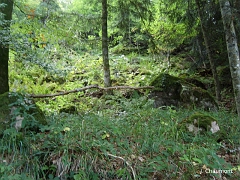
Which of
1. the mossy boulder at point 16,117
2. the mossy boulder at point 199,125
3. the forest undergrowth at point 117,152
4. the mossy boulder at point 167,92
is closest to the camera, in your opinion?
the forest undergrowth at point 117,152

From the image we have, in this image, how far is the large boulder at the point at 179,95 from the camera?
19.3ft

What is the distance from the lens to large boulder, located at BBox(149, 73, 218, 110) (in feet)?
19.3

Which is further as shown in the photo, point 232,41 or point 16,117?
point 232,41

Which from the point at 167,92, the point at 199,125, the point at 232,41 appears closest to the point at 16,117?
the point at 199,125

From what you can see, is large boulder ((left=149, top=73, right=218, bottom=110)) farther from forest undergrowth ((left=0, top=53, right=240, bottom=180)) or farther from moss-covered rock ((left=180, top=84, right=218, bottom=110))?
forest undergrowth ((left=0, top=53, right=240, bottom=180))

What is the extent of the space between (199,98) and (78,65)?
627cm

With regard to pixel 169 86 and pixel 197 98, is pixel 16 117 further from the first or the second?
pixel 197 98

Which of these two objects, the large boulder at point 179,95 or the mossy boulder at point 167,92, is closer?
the large boulder at point 179,95

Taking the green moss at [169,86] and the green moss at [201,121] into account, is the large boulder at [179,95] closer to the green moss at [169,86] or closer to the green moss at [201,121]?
the green moss at [169,86]

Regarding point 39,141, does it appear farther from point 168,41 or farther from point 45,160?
point 168,41

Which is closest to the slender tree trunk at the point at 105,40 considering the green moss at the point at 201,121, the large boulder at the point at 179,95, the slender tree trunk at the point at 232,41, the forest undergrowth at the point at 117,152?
the large boulder at the point at 179,95

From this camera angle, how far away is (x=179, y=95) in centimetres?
623

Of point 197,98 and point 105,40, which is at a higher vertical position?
point 105,40

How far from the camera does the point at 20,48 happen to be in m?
3.70
